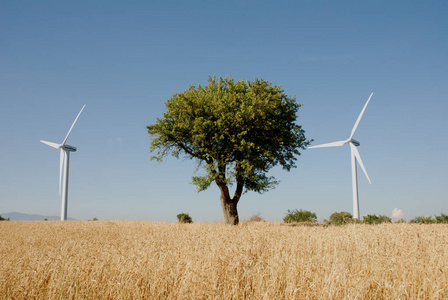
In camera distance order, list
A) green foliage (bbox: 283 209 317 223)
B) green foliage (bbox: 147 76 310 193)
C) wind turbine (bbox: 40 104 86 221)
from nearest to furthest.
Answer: green foliage (bbox: 147 76 310 193) → green foliage (bbox: 283 209 317 223) → wind turbine (bbox: 40 104 86 221)

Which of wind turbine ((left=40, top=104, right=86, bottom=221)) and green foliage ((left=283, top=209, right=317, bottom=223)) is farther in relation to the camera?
wind turbine ((left=40, top=104, right=86, bottom=221))

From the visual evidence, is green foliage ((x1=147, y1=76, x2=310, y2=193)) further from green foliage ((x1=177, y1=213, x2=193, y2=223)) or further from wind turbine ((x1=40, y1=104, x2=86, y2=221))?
wind turbine ((x1=40, y1=104, x2=86, y2=221))

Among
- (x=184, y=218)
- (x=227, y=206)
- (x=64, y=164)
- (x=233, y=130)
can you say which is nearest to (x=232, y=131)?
(x=233, y=130)

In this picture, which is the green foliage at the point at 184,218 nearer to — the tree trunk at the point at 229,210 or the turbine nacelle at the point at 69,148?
the tree trunk at the point at 229,210

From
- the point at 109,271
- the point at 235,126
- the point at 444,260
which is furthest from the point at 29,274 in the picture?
the point at 235,126

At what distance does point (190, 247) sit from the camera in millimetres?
9812

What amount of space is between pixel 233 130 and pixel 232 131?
0.84ft

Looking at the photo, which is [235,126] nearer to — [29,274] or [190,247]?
[190,247]

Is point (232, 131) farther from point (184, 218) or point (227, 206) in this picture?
point (184, 218)

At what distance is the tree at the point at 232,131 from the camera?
25.4 m

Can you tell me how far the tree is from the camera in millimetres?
25438

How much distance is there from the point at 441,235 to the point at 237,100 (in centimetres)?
1742

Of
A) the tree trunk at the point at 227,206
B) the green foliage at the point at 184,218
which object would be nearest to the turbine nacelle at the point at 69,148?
the green foliage at the point at 184,218

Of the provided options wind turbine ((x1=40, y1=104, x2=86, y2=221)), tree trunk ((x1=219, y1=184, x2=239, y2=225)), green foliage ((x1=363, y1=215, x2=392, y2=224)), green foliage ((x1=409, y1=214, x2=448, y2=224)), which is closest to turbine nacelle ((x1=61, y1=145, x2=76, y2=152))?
wind turbine ((x1=40, y1=104, x2=86, y2=221))
